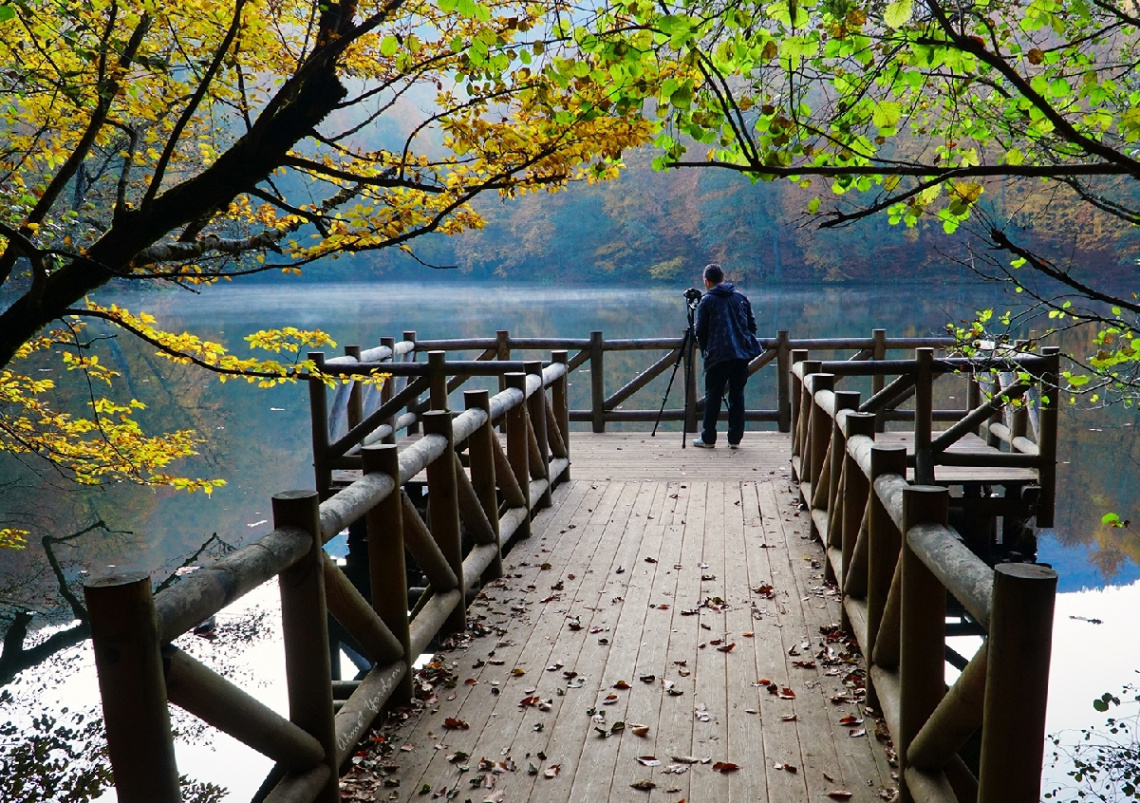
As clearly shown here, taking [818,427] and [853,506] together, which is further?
[818,427]

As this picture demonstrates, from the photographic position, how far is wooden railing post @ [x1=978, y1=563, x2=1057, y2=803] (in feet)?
6.49

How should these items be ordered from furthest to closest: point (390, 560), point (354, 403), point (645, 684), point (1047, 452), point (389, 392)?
point (389, 392), point (354, 403), point (1047, 452), point (645, 684), point (390, 560)

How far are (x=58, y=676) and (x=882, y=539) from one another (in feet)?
22.2

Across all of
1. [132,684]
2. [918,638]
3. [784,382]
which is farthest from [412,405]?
[132,684]

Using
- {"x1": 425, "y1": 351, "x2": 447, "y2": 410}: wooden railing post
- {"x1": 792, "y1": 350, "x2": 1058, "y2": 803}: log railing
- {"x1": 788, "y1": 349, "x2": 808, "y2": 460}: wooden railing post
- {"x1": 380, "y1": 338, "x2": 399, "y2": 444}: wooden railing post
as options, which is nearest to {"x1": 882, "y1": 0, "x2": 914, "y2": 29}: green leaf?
{"x1": 792, "y1": 350, "x2": 1058, "y2": 803}: log railing

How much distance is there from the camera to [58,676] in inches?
297

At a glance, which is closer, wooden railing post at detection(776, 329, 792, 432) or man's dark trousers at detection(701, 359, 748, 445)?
man's dark trousers at detection(701, 359, 748, 445)

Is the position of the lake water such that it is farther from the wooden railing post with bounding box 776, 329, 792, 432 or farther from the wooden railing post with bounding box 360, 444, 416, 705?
the wooden railing post with bounding box 360, 444, 416, 705

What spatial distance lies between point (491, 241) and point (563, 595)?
52.1 metres

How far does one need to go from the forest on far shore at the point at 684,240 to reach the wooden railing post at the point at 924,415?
29.3 metres

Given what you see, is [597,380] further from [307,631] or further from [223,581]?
[223,581]

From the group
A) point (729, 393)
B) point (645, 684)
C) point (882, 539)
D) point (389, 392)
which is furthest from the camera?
point (389, 392)

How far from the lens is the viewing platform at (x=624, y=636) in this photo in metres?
2.16

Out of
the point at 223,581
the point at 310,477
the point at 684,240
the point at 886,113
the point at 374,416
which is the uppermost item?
the point at 684,240
